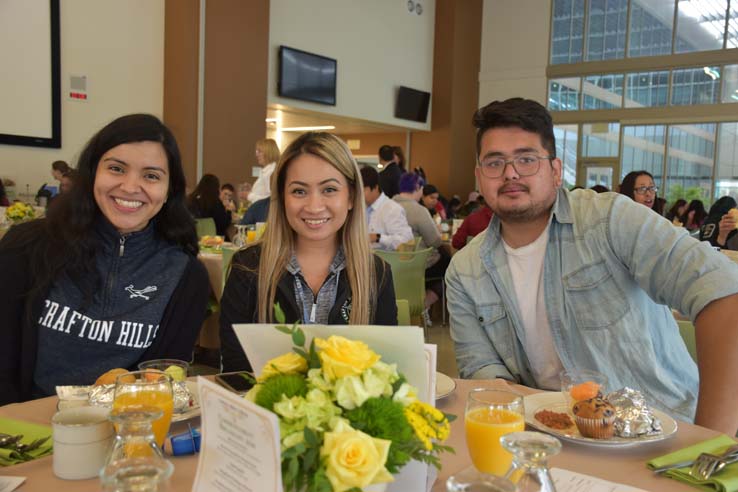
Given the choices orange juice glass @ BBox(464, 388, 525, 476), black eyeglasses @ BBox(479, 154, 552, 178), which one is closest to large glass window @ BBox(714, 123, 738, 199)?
black eyeglasses @ BBox(479, 154, 552, 178)

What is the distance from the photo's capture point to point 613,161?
1353 centimetres

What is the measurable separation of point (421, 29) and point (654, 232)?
1288cm

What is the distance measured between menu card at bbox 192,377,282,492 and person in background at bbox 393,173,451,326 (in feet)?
16.2

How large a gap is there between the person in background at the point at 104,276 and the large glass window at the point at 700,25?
1357 cm

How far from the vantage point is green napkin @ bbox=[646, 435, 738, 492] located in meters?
1.02

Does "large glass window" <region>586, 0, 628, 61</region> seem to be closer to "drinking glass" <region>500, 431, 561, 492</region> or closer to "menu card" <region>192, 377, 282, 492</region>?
"drinking glass" <region>500, 431, 561, 492</region>

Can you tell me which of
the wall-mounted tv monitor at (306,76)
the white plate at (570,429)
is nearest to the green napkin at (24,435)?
the white plate at (570,429)

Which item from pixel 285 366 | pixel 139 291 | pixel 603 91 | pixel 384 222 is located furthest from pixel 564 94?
pixel 285 366

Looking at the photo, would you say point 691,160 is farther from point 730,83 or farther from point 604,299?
→ point 604,299

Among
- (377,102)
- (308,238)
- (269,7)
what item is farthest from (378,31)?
(308,238)

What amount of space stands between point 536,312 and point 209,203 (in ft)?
17.1

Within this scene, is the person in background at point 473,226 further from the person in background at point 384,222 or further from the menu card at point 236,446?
the menu card at point 236,446

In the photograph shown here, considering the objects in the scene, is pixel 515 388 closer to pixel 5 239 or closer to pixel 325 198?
pixel 325 198

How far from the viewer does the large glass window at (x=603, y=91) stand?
44.0 feet
